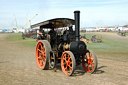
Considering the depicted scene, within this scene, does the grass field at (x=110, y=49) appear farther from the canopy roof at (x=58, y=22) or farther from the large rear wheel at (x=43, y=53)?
the large rear wheel at (x=43, y=53)

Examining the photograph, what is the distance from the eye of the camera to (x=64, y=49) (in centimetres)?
811

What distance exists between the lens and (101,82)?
6266mm

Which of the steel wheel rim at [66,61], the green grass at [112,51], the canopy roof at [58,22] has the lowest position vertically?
the green grass at [112,51]

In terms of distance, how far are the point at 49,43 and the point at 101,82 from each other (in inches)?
132

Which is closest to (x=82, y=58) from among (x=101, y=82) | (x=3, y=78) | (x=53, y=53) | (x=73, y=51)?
(x=73, y=51)

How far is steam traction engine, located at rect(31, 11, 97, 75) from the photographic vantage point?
739 centimetres

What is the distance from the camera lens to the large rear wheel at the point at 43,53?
814cm

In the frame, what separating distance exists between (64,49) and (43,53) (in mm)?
1168

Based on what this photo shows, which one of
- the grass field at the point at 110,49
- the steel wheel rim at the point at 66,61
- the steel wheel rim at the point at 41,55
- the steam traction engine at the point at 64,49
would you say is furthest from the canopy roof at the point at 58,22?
the grass field at the point at 110,49

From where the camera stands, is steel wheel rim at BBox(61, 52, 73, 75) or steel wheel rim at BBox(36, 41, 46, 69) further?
steel wheel rim at BBox(36, 41, 46, 69)

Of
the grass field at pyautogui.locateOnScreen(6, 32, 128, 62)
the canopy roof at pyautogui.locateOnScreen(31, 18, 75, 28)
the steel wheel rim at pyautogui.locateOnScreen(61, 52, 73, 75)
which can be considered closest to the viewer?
the steel wheel rim at pyautogui.locateOnScreen(61, 52, 73, 75)

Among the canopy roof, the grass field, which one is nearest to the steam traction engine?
the canopy roof

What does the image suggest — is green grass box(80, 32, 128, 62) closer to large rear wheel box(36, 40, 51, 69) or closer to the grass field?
the grass field

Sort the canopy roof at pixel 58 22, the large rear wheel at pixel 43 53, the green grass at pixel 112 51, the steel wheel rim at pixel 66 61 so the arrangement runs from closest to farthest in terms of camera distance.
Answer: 1. the steel wheel rim at pixel 66 61
2. the canopy roof at pixel 58 22
3. the large rear wheel at pixel 43 53
4. the green grass at pixel 112 51
